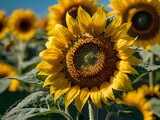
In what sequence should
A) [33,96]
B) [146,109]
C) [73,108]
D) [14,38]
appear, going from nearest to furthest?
[33,96] → [73,108] → [146,109] → [14,38]

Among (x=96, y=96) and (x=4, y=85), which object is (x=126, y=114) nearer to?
(x=96, y=96)

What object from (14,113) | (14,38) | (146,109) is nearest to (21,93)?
(146,109)

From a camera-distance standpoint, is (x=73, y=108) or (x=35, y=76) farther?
(x=73, y=108)

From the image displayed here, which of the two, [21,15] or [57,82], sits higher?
[21,15]

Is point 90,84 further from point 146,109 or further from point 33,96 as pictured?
point 146,109

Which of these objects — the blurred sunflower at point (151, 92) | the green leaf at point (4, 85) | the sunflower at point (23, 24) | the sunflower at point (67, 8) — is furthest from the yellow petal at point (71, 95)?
the sunflower at point (23, 24)

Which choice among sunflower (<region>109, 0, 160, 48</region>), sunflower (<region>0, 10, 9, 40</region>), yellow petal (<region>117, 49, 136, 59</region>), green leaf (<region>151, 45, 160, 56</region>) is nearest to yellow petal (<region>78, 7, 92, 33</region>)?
yellow petal (<region>117, 49, 136, 59</region>)

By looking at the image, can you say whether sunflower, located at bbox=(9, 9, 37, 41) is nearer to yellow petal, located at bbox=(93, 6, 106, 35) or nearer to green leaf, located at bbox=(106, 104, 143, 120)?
green leaf, located at bbox=(106, 104, 143, 120)
